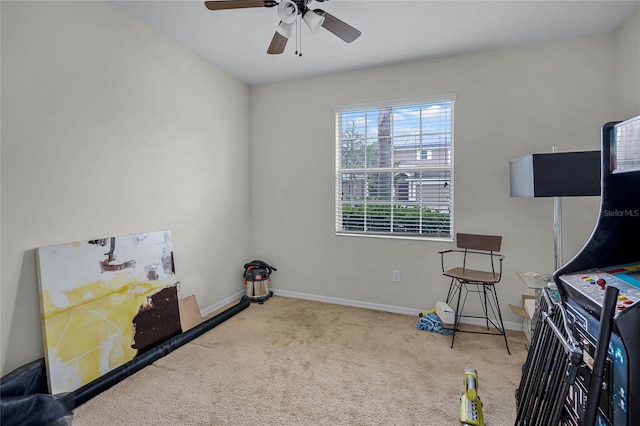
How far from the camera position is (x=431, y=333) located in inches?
114

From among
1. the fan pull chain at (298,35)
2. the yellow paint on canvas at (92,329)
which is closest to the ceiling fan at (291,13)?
the fan pull chain at (298,35)

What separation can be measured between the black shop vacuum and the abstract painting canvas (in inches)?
39.5

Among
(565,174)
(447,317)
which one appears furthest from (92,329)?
(565,174)

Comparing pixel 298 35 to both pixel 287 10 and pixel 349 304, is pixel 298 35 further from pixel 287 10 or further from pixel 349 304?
pixel 349 304

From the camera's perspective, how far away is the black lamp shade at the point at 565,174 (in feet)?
6.58

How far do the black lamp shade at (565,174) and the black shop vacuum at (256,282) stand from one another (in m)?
2.85

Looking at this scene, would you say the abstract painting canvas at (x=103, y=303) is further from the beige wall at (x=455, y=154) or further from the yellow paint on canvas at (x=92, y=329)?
the beige wall at (x=455, y=154)

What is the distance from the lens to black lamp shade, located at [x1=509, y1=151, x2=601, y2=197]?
2006mm

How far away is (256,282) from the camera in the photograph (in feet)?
12.1

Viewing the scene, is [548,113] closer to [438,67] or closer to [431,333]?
[438,67]

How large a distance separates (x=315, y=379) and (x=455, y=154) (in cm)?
249

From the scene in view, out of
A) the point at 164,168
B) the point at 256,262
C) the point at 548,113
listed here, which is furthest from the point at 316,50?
the point at 256,262

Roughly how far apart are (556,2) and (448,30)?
0.74 metres

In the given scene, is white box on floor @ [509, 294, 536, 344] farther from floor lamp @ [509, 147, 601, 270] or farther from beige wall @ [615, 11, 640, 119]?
beige wall @ [615, 11, 640, 119]
